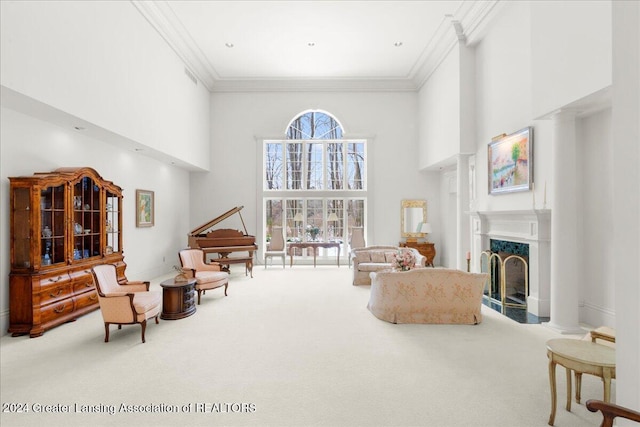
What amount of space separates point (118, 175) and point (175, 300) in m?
3.66

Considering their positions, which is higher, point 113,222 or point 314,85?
point 314,85

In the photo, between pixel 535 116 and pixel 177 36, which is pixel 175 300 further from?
pixel 177 36

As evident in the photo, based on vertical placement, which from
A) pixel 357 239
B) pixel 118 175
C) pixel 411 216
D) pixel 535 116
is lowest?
pixel 357 239

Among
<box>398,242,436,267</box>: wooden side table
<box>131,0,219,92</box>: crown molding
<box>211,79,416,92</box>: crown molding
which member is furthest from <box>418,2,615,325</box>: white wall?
<box>131,0,219,92</box>: crown molding

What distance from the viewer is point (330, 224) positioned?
11.6 m

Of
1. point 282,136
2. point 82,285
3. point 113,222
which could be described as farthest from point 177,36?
point 82,285

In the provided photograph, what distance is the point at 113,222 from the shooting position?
680 centimetres

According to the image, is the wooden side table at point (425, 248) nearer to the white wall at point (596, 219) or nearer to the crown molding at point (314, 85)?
the crown molding at point (314, 85)

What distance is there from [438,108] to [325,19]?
3931mm

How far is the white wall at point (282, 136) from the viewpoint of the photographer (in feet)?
37.2

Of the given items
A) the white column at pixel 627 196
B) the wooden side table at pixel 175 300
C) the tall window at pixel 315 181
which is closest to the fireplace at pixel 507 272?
the white column at pixel 627 196

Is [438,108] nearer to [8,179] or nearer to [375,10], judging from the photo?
[375,10]

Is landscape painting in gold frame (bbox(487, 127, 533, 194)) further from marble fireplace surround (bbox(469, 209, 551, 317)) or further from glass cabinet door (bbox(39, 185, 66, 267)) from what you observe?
glass cabinet door (bbox(39, 185, 66, 267))

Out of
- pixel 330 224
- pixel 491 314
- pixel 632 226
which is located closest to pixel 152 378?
pixel 632 226
